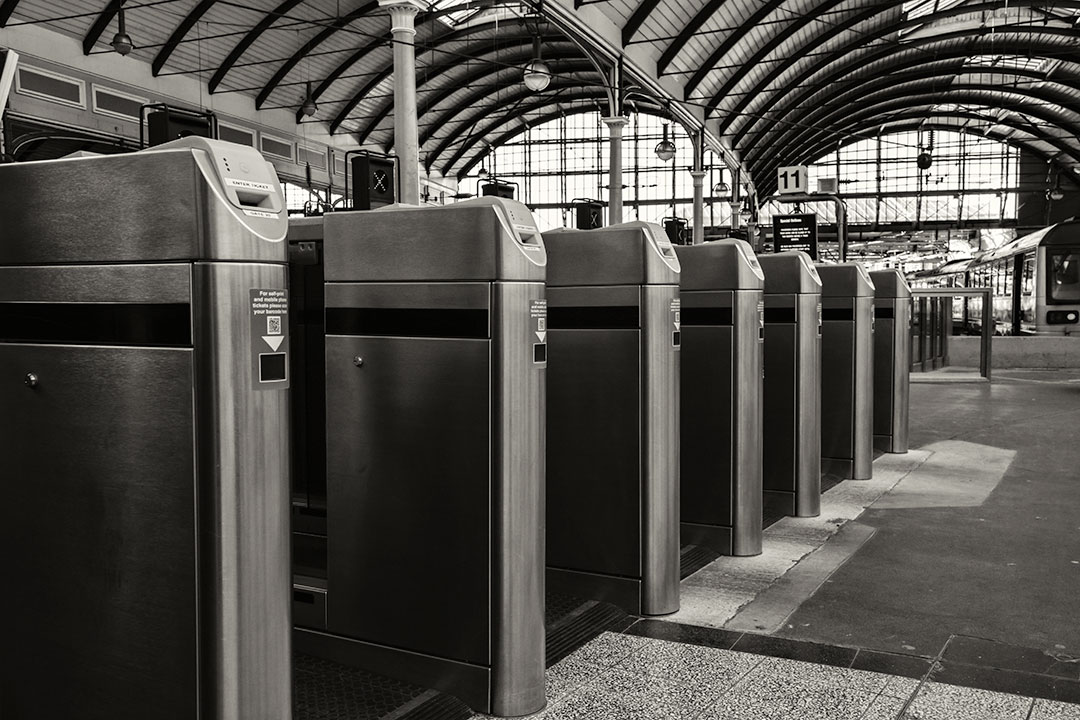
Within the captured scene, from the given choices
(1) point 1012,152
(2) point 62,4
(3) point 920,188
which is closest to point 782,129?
(3) point 920,188

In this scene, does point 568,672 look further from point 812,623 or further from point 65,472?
point 65,472

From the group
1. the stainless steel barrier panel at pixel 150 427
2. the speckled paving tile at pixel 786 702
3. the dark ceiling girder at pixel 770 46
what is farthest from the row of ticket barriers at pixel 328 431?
the dark ceiling girder at pixel 770 46

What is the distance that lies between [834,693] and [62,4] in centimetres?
2003

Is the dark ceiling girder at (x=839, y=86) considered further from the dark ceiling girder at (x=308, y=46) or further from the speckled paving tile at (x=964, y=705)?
the speckled paving tile at (x=964, y=705)

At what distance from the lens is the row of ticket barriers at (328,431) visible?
204 cm

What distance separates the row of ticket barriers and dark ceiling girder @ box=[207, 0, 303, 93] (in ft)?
63.7

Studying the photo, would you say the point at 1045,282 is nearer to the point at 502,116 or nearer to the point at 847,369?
the point at 847,369

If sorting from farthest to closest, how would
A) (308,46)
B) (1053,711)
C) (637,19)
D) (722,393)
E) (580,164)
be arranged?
(580,164), (308,46), (637,19), (722,393), (1053,711)

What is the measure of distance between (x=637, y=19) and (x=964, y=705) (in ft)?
65.1

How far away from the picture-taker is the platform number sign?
1123 centimetres

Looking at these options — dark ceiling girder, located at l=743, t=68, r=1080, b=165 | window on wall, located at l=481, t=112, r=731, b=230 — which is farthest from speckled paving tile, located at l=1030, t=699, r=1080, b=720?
window on wall, located at l=481, t=112, r=731, b=230

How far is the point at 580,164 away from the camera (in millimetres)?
38188

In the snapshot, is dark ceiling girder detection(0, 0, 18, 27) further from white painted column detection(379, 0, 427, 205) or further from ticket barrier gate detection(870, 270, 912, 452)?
ticket barrier gate detection(870, 270, 912, 452)

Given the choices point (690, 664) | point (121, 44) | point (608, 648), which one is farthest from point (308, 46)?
point (690, 664)
